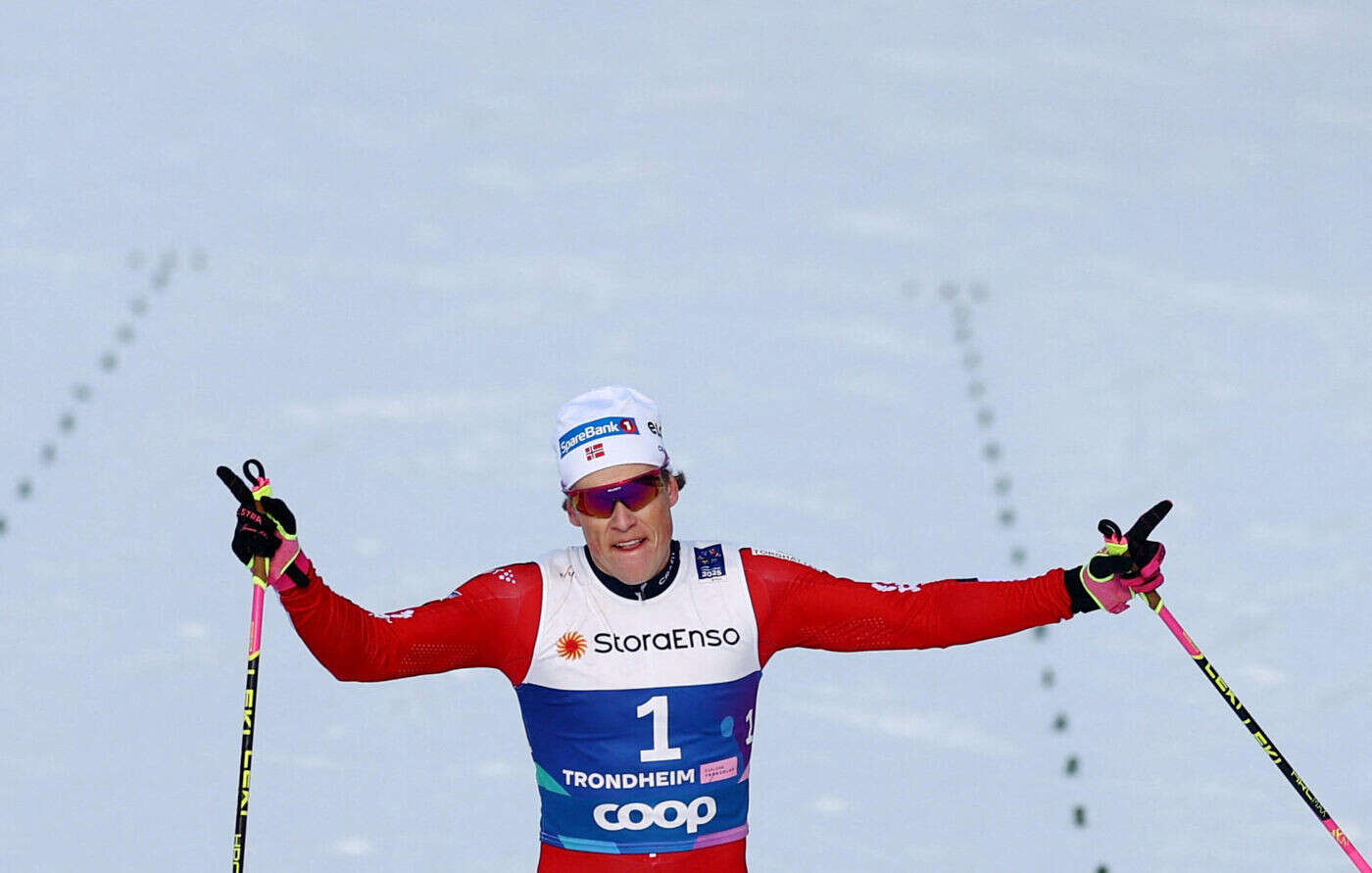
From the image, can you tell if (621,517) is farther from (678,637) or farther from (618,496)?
(678,637)

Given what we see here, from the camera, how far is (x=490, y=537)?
6238 millimetres

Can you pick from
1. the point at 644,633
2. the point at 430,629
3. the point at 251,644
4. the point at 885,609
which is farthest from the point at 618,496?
the point at 251,644

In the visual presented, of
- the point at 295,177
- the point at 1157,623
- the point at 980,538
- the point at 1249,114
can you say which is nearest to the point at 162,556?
the point at 295,177

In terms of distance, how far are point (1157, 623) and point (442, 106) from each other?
288 cm

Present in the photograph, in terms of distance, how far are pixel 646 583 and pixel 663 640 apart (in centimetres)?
10

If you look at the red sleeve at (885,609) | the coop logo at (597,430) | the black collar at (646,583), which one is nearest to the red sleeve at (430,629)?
the black collar at (646,583)

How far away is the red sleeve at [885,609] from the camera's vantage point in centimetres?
353

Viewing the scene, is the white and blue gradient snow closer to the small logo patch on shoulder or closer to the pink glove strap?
the small logo patch on shoulder

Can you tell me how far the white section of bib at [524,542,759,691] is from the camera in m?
3.50

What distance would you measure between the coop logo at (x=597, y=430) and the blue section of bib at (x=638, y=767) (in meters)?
0.39

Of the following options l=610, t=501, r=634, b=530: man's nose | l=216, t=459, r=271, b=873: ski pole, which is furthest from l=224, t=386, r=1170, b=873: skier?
l=216, t=459, r=271, b=873: ski pole

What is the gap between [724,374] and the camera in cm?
672

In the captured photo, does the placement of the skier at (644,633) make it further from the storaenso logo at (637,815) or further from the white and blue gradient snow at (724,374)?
the white and blue gradient snow at (724,374)

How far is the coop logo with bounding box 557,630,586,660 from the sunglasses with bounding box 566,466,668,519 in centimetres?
20
